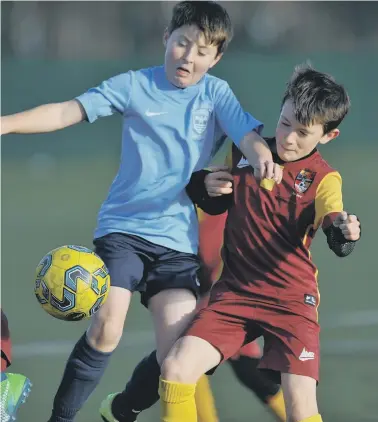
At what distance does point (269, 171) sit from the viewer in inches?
185

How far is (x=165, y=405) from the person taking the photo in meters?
4.67

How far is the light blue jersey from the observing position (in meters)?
5.07

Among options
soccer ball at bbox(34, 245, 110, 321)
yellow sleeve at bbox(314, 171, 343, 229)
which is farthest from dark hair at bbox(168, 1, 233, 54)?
soccer ball at bbox(34, 245, 110, 321)

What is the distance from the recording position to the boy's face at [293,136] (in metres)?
4.80

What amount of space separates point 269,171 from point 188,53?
0.66m

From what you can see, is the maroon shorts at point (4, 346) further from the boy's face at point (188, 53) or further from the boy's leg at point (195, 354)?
the boy's face at point (188, 53)

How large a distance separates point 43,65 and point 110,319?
15283 millimetres

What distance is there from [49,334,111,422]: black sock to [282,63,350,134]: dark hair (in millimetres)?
1335

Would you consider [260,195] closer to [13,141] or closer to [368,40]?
[13,141]

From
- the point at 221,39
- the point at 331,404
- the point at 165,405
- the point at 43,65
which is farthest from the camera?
the point at 43,65

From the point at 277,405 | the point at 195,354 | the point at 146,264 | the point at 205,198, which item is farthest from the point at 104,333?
the point at 277,405

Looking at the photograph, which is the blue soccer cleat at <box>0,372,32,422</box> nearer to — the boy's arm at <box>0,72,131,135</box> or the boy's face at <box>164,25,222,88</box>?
the boy's arm at <box>0,72,131,135</box>

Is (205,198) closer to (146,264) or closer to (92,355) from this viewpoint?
(146,264)

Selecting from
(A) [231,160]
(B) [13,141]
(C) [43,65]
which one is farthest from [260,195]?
(C) [43,65]
